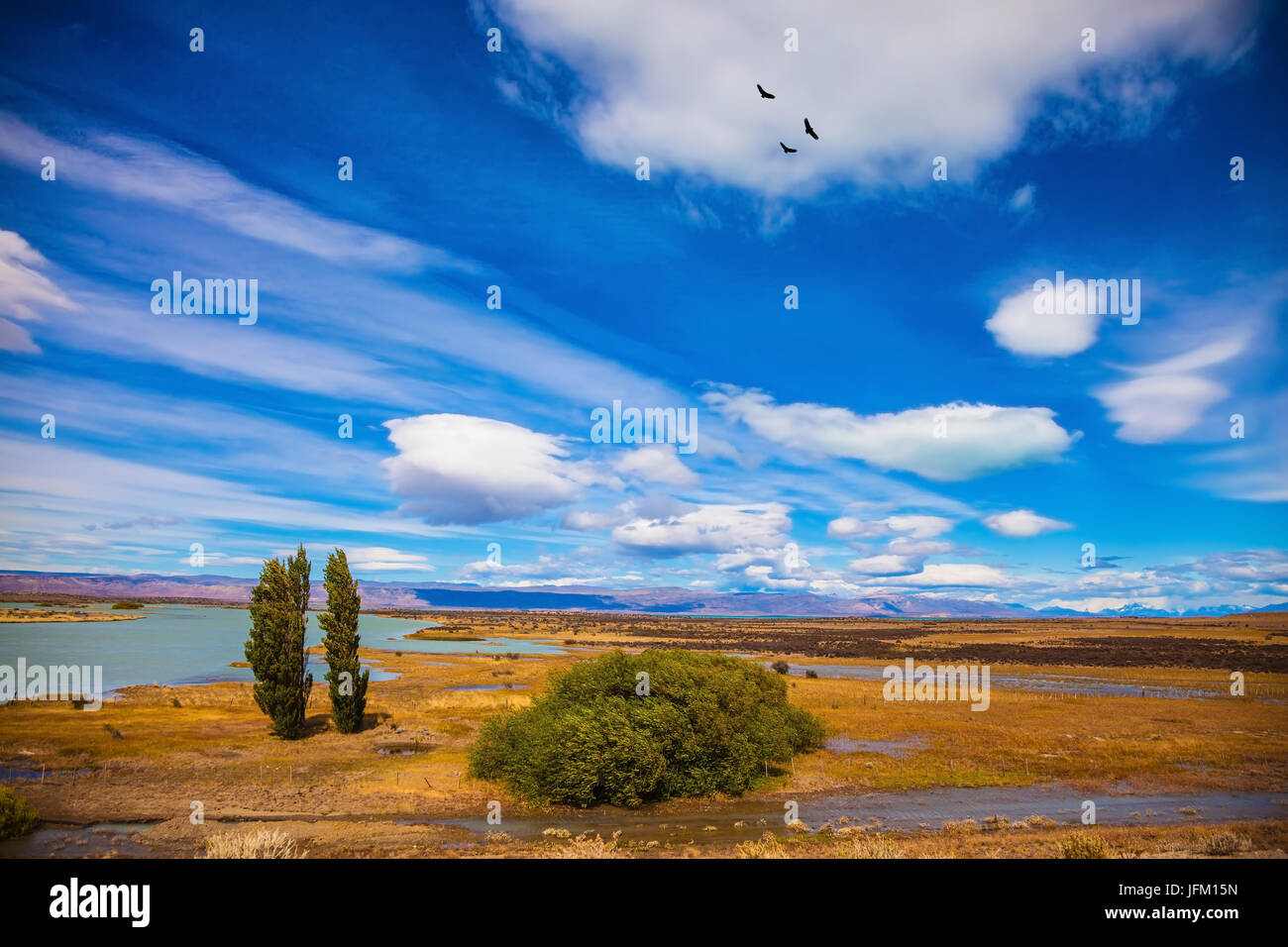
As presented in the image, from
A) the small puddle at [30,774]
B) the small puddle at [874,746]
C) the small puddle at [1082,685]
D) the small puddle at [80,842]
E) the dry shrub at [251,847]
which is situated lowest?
the small puddle at [1082,685]

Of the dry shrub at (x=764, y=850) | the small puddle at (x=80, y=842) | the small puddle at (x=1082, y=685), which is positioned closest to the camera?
the dry shrub at (x=764, y=850)

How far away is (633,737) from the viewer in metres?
32.9

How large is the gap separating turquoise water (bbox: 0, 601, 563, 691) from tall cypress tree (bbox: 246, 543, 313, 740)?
97.3 feet

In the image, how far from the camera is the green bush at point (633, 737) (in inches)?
1283

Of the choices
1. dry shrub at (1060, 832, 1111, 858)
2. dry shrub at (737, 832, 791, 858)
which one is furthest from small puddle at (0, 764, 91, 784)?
dry shrub at (1060, 832, 1111, 858)

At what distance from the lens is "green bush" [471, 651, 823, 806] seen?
32.6m

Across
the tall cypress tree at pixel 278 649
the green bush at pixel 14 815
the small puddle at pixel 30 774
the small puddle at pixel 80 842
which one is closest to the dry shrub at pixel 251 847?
the small puddle at pixel 80 842

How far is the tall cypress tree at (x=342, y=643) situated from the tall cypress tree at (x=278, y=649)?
189 centimetres

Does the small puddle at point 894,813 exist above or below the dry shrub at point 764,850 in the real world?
below

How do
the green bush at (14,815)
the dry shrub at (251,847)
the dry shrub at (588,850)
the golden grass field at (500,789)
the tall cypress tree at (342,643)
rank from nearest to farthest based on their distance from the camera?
the dry shrub at (251,847) < the dry shrub at (588,850) < the golden grass field at (500,789) < the green bush at (14,815) < the tall cypress tree at (342,643)

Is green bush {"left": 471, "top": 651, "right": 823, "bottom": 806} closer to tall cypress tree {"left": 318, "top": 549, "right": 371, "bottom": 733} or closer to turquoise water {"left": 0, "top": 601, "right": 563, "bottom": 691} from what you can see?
tall cypress tree {"left": 318, "top": 549, "right": 371, "bottom": 733}

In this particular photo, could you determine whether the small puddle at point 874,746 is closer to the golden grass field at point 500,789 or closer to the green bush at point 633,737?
the golden grass field at point 500,789

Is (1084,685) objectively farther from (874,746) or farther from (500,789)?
(500,789)

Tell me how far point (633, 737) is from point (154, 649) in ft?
368
